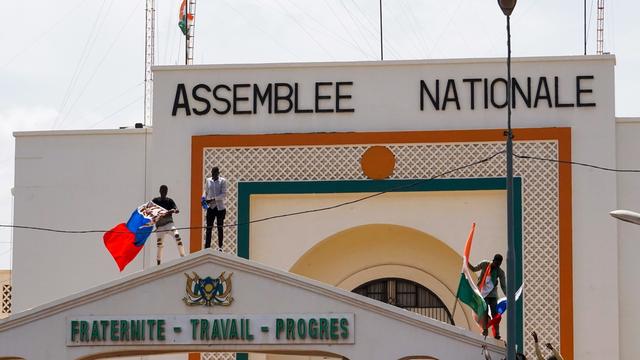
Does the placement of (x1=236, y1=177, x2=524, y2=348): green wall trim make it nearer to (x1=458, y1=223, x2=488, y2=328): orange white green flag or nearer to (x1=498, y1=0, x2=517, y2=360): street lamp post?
Result: (x1=458, y1=223, x2=488, y2=328): orange white green flag

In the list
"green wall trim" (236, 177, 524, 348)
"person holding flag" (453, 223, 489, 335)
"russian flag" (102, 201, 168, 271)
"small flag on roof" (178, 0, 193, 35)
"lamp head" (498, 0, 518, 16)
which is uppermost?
"small flag on roof" (178, 0, 193, 35)

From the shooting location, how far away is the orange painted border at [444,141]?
26.9 m

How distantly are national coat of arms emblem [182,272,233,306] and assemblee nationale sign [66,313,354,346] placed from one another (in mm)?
216

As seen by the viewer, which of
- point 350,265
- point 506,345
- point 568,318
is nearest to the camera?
point 506,345

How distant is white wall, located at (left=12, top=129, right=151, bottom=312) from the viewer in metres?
28.8

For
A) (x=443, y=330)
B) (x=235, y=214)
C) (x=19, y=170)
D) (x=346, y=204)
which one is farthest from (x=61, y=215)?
(x=443, y=330)

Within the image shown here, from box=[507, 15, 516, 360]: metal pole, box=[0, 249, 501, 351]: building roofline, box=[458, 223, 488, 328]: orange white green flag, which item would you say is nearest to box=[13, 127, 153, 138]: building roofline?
box=[0, 249, 501, 351]: building roofline

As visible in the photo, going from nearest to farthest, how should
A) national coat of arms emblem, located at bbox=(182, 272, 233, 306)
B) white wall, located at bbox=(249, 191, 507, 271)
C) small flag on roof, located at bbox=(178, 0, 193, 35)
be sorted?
1. national coat of arms emblem, located at bbox=(182, 272, 233, 306)
2. white wall, located at bbox=(249, 191, 507, 271)
3. small flag on roof, located at bbox=(178, 0, 193, 35)

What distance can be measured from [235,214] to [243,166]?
2.99 ft

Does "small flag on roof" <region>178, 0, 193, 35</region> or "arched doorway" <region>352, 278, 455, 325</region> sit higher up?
"small flag on roof" <region>178, 0, 193, 35</region>

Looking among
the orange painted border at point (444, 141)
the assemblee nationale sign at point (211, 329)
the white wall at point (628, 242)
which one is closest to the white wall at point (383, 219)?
the orange painted border at point (444, 141)

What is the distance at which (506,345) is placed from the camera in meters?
21.6

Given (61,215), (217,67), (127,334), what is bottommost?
(127,334)

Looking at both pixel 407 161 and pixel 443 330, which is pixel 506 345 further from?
pixel 407 161
